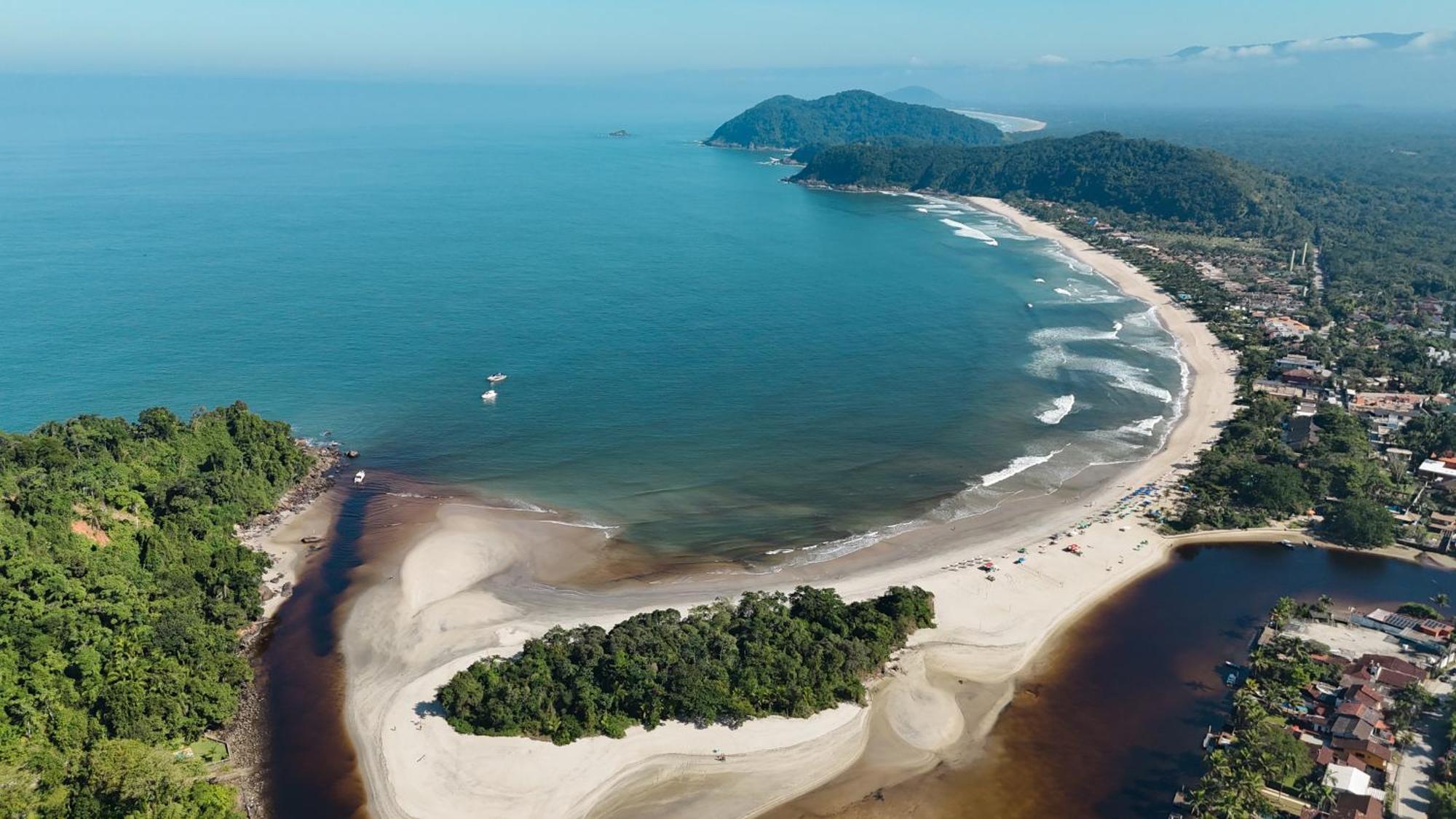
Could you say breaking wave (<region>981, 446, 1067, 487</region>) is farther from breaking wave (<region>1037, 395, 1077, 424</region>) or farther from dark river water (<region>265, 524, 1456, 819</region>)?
dark river water (<region>265, 524, 1456, 819</region>)

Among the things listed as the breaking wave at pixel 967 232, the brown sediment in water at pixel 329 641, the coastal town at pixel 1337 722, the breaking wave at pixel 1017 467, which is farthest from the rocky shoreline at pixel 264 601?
the breaking wave at pixel 967 232

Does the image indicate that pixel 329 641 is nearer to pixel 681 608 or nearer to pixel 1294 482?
pixel 681 608

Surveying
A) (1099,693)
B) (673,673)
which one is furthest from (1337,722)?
(673,673)

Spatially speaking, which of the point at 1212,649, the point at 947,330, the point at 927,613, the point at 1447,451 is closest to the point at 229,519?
the point at 927,613

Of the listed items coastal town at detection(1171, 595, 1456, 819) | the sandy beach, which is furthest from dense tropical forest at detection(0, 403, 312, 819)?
coastal town at detection(1171, 595, 1456, 819)

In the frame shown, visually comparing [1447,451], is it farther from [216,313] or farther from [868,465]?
[216,313]

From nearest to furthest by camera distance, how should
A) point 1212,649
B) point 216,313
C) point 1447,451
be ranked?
point 1212,649, point 1447,451, point 216,313

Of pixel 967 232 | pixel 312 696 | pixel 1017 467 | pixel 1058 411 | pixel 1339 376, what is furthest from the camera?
pixel 967 232
